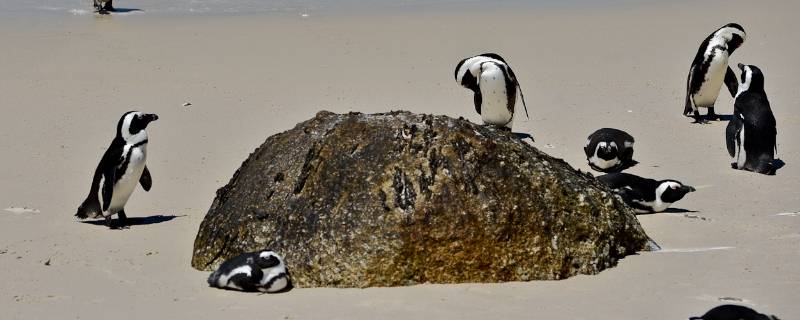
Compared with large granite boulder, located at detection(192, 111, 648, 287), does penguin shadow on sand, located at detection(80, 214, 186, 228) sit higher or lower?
lower

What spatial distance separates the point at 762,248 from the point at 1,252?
15.1 ft

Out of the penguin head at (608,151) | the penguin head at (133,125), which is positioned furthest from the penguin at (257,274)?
the penguin head at (608,151)

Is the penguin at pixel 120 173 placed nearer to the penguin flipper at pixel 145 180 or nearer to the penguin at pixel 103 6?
the penguin flipper at pixel 145 180

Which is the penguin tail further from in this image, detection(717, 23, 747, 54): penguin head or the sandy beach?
detection(717, 23, 747, 54): penguin head

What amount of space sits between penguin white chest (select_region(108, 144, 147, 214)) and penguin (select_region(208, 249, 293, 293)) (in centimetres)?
226

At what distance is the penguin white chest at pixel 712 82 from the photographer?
13.2 m

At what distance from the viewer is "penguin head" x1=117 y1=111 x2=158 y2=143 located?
29.8 feet

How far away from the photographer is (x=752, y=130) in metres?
10.7

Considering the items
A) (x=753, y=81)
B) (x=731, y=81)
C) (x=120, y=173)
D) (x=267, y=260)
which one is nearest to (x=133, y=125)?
(x=120, y=173)

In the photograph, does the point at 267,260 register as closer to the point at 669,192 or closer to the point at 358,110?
the point at 669,192

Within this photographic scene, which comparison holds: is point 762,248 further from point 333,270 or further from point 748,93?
point 748,93

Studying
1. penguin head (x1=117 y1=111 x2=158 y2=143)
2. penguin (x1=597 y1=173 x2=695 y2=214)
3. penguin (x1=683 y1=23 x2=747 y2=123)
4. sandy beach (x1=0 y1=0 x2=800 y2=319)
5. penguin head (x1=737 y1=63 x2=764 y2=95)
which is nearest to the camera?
sandy beach (x1=0 y1=0 x2=800 y2=319)

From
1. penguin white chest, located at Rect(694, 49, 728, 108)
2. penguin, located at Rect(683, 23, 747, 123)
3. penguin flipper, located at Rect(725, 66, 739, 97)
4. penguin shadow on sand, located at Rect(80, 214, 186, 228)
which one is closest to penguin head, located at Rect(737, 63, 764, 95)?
penguin, located at Rect(683, 23, 747, 123)

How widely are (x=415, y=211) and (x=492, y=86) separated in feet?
17.3
